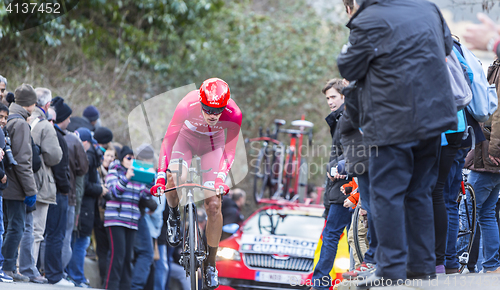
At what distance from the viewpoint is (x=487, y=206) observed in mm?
6055

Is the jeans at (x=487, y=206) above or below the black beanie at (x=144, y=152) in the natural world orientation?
below

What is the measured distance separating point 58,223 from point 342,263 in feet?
13.2

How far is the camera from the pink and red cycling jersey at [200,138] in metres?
6.11

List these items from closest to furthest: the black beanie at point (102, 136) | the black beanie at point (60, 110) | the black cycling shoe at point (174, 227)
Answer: the black cycling shoe at point (174, 227) → the black beanie at point (60, 110) → the black beanie at point (102, 136)

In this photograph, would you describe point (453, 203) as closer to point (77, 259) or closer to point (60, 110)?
point (60, 110)

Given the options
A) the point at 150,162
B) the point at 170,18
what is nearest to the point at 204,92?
the point at 150,162

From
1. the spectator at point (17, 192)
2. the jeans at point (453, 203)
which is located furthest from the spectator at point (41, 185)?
the jeans at point (453, 203)

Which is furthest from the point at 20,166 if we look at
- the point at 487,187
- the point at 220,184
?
the point at 487,187

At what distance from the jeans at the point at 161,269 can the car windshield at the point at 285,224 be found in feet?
5.67

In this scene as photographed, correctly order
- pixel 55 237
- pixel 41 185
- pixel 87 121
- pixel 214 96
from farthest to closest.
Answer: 1. pixel 87 121
2. pixel 55 237
3. pixel 41 185
4. pixel 214 96

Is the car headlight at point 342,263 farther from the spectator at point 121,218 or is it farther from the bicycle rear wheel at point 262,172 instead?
the bicycle rear wheel at point 262,172

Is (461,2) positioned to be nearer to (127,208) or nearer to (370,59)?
(370,59)

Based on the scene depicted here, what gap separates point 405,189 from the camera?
3.97 m

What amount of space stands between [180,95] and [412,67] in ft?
14.6
